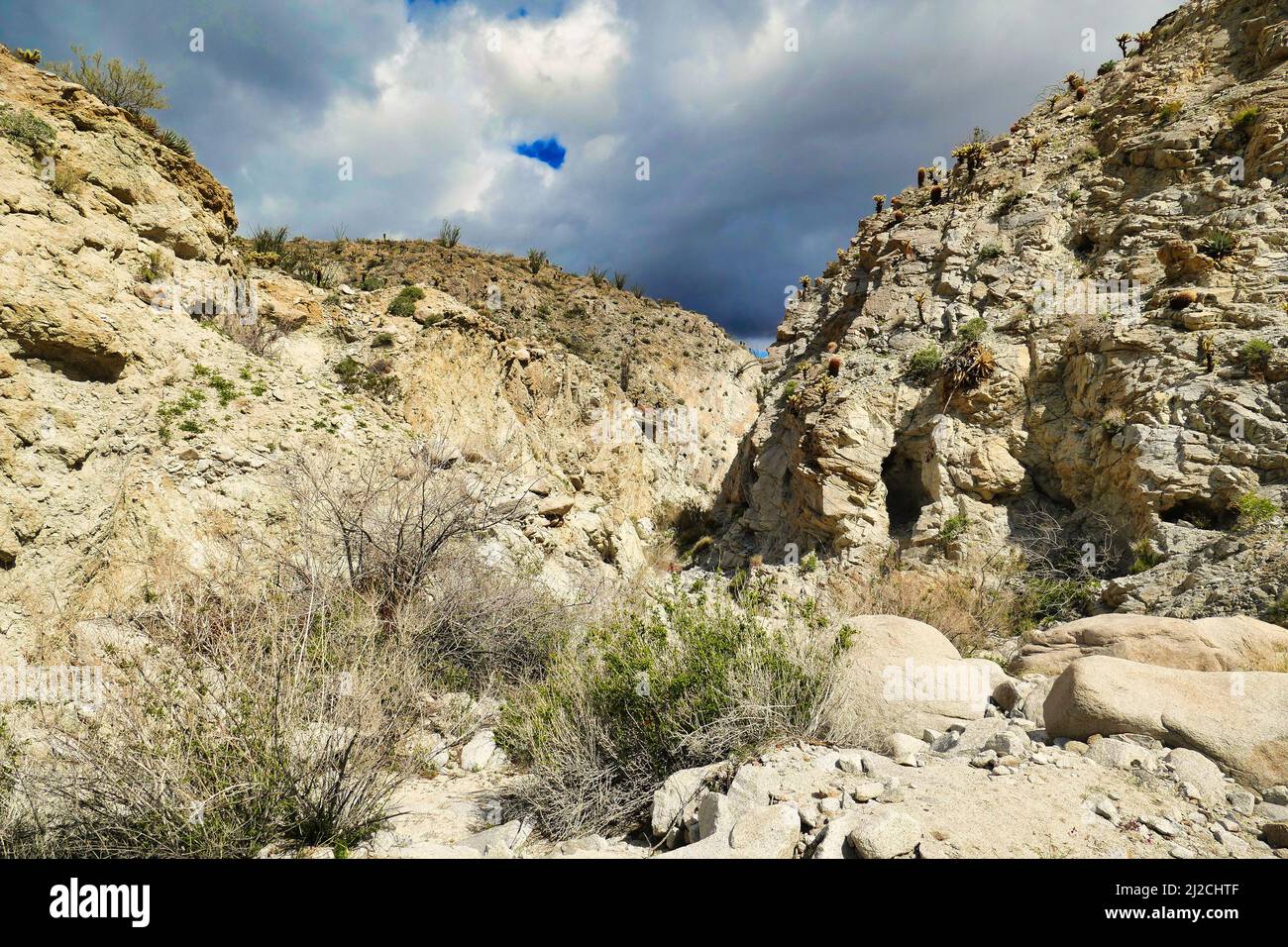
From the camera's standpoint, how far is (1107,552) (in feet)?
33.1

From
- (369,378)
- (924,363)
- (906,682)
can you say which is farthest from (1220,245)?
(369,378)

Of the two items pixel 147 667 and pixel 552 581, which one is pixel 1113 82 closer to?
pixel 552 581

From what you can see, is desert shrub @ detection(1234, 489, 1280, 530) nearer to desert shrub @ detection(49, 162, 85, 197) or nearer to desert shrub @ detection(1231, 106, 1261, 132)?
desert shrub @ detection(1231, 106, 1261, 132)

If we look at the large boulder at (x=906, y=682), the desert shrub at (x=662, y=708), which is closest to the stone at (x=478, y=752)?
the desert shrub at (x=662, y=708)

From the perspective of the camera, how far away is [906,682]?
519 cm

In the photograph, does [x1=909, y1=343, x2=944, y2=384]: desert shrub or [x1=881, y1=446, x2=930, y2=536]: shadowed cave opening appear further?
[x1=909, y1=343, x2=944, y2=384]: desert shrub

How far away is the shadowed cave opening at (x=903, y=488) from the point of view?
13375 millimetres

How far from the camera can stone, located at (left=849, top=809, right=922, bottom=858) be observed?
8.09 ft

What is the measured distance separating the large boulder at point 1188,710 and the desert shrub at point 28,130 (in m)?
14.0

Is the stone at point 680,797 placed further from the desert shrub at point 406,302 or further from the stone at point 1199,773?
Answer: the desert shrub at point 406,302

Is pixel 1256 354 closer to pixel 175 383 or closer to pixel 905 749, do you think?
pixel 905 749

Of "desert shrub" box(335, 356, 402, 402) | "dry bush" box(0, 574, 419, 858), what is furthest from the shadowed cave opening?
"dry bush" box(0, 574, 419, 858)

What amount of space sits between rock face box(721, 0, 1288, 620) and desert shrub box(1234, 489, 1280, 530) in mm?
54
